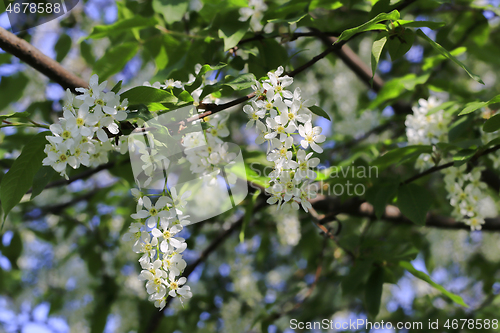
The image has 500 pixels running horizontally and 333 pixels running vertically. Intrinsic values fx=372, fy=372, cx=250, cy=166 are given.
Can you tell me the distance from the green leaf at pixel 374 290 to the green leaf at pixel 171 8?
1.58m

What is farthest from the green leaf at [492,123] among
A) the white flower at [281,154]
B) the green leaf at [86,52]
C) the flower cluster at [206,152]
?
the green leaf at [86,52]

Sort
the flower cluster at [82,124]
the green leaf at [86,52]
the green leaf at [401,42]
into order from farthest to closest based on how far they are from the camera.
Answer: the green leaf at [86,52], the green leaf at [401,42], the flower cluster at [82,124]

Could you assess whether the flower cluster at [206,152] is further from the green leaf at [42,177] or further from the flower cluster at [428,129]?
the flower cluster at [428,129]

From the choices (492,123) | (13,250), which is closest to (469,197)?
(492,123)

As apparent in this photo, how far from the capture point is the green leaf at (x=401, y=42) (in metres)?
1.28

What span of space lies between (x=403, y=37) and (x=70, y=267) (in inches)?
190

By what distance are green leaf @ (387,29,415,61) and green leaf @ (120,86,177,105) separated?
2.54 feet

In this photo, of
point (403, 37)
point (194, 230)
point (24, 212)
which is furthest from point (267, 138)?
point (24, 212)

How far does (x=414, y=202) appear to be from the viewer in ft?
5.38

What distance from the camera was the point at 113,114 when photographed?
1.09 metres

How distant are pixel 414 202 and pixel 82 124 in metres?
1.36

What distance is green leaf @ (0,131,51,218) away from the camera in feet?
3.99

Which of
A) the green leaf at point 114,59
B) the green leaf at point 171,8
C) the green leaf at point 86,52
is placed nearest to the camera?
the green leaf at point 171,8

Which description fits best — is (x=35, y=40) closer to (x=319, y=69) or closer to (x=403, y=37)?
(x=319, y=69)
